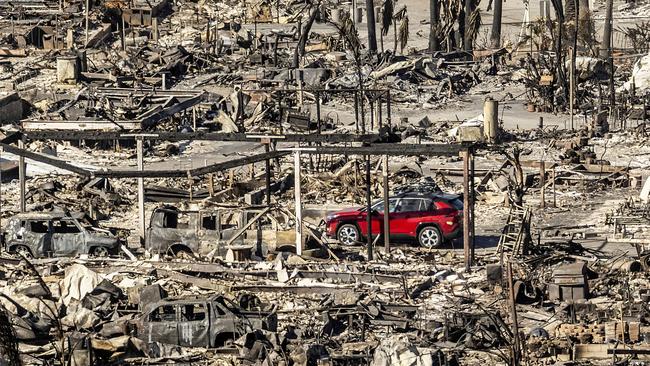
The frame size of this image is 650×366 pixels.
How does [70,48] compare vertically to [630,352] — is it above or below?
above

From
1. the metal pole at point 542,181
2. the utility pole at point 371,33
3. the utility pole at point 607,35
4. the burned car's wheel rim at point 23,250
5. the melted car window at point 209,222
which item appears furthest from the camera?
the utility pole at point 371,33

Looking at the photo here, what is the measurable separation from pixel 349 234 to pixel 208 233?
337 cm

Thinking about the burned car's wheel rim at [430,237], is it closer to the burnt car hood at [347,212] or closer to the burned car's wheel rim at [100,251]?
the burnt car hood at [347,212]

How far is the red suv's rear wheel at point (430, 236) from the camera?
1447 inches

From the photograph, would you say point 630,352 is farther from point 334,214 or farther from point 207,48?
point 207,48

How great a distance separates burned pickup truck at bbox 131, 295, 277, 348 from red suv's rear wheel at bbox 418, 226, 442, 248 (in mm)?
8004

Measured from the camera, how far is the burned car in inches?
1410

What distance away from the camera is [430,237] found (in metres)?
36.8

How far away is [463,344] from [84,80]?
108 ft

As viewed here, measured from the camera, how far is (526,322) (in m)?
30.7

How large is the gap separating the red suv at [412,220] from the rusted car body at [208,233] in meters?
1.76

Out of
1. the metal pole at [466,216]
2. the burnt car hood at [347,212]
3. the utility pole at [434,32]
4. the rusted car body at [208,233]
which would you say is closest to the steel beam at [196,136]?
the burnt car hood at [347,212]

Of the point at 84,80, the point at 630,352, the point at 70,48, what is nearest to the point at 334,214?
the point at 630,352

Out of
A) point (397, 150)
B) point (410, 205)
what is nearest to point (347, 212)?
point (410, 205)
